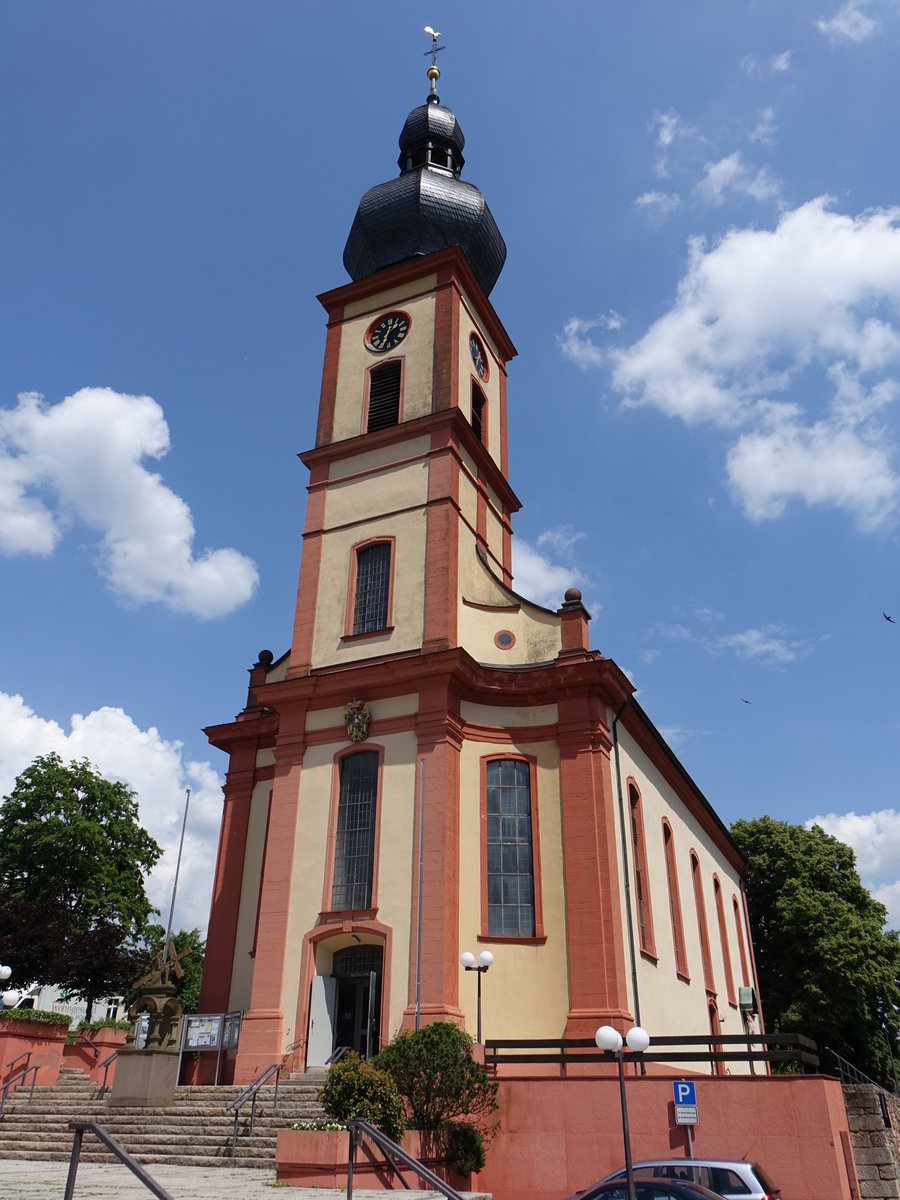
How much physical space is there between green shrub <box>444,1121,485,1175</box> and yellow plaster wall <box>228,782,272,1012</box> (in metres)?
8.87

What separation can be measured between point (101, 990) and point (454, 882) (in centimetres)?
2019

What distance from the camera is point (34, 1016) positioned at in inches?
929

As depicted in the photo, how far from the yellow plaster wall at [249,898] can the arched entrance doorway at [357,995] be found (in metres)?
2.66

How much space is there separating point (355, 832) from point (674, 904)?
400 inches

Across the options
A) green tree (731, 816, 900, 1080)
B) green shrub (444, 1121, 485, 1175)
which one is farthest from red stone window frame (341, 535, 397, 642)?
green tree (731, 816, 900, 1080)

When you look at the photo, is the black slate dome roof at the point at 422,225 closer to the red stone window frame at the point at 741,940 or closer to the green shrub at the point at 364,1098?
the green shrub at the point at 364,1098

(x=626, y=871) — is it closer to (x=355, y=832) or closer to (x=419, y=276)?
(x=355, y=832)

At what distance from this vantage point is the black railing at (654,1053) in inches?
621

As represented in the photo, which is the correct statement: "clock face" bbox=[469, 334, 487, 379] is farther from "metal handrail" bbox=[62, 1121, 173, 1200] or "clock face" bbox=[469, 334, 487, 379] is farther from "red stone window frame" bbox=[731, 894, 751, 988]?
"metal handrail" bbox=[62, 1121, 173, 1200]

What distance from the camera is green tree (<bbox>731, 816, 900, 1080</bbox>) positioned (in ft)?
127

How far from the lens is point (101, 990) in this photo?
34906mm

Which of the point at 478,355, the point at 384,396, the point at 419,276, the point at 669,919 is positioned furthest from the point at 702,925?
the point at 419,276

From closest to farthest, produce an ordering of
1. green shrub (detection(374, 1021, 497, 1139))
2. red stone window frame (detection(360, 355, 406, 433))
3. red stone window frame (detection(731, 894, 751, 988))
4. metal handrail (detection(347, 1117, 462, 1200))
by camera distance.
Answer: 1. metal handrail (detection(347, 1117, 462, 1200))
2. green shrub (detection(374, 1021, 497, 1139))
3. red stone window frame (detection(360, 355, 406, 433))
4. red stone window frame (detection(731, 894, 751, 988))

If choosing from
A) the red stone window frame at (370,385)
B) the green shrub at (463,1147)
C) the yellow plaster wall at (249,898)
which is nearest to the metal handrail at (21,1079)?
the yellow plaster wall at (249,898)
